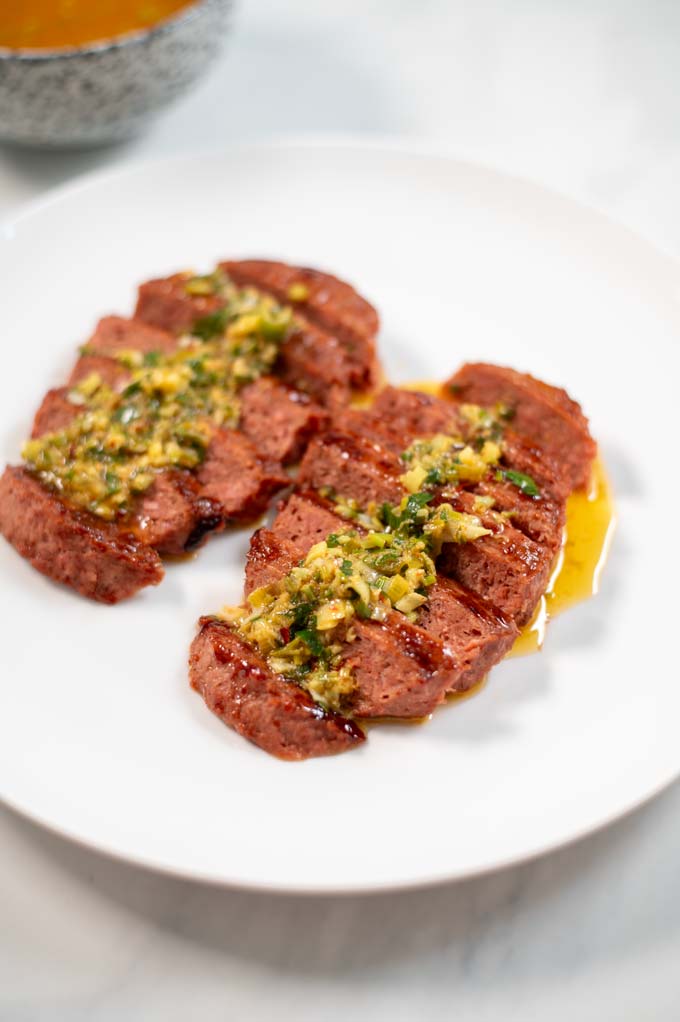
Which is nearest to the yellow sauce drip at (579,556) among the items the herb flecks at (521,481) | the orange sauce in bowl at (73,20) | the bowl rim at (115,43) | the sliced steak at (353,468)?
the herb flecks at (521,481)

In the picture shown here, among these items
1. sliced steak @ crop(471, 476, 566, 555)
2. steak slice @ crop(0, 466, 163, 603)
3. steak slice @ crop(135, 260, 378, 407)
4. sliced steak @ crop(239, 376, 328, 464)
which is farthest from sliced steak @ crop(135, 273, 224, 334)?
sliced steak @ crop(471, 476, 566, 555)

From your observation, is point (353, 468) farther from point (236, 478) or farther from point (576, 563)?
point (576, 563)

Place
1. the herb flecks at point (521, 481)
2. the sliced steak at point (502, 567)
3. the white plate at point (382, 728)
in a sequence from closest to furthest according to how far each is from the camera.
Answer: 1. the white plate at point (382, 728)
2. the sliced steak at point (502, 567)
3. the herb flecks at point (521, 481)

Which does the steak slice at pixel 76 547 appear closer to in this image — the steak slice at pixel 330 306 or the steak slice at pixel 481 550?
the steak slice at pixel 481 550

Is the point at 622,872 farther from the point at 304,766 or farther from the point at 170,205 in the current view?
the point at 170,205

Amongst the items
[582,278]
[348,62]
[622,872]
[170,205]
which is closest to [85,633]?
[622,872]

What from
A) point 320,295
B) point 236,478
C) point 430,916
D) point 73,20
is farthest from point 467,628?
point 73,20
